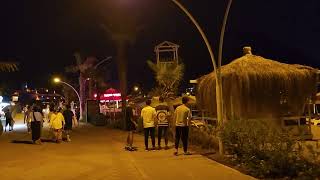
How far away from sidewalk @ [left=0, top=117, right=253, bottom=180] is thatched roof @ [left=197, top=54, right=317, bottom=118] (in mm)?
4441

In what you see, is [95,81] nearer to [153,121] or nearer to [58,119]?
[58,119]

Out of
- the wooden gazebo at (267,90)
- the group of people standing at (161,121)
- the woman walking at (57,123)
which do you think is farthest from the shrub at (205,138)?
the woman walking at (57,123)

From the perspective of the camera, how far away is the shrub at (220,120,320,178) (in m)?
11.0

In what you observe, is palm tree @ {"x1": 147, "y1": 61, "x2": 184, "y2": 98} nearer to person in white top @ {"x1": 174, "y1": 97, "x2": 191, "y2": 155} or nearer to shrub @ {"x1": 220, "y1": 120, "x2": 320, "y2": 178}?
person in white top @ {"x1": 174, "y1": 97, "x2": 191, "y2": 155}

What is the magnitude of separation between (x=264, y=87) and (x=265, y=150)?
32.8 feet

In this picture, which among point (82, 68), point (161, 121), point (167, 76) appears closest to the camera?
point (161, 121)

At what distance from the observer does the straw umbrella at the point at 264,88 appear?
856 inches

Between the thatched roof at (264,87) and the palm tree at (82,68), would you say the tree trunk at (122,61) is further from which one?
the thatched roof at (264,87)

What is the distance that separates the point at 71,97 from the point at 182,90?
19437mm

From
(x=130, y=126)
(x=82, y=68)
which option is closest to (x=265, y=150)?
(x=130, y=126)

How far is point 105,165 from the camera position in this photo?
591 inches

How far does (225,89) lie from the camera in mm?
22047

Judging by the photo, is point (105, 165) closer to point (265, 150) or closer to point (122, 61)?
point (265, 150)

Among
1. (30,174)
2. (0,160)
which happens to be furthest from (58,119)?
(30,174)
